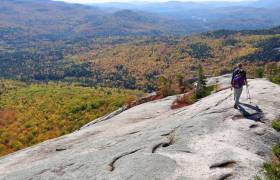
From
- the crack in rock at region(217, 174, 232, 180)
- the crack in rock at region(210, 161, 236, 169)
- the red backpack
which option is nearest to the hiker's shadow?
the red backpack

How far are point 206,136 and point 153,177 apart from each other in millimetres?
6832

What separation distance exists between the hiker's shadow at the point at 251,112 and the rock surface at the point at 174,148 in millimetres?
78

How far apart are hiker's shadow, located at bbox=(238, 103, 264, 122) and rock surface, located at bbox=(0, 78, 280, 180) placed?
0.08 m

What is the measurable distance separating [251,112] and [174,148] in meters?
9.08

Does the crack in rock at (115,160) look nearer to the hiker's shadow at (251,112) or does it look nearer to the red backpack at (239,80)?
the hiker's shadow at (251,112)

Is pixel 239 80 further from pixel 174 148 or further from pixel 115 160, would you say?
pixel 115 160

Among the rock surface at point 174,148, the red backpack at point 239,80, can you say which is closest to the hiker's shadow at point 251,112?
the rock surface at point 174,148

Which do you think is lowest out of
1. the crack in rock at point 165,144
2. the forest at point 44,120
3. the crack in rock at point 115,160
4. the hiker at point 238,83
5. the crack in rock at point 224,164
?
the forest at point 44,120

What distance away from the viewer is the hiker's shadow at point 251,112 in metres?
33.5

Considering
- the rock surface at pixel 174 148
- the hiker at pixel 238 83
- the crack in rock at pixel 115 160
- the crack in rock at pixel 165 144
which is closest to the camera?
the rock surface at pixel 174 148

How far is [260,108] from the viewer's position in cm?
3522

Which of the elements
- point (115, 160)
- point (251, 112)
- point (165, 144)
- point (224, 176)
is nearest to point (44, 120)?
point (251, 112)

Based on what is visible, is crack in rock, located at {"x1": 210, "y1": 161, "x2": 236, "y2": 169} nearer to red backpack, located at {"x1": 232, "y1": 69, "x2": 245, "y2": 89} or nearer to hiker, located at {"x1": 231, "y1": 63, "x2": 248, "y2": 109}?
hiker, located at {"x1": 231, "y1": 63, "x2": 248, "y2": 109}

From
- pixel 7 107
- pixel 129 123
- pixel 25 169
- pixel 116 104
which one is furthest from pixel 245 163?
pixel 7 107
